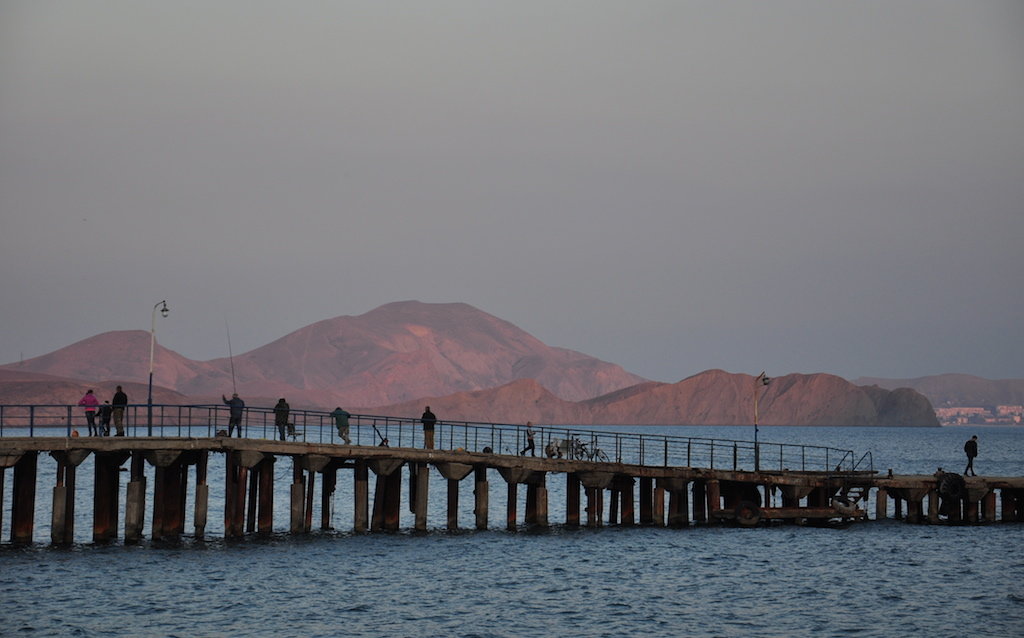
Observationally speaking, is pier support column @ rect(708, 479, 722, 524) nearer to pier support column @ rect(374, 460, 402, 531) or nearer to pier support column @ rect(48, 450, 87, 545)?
pier support column @ rect(374, 460, 402, 531)

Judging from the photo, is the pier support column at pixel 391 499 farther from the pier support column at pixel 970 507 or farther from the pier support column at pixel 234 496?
the pier support column at pixel 970 507

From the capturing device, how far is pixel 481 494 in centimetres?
4797

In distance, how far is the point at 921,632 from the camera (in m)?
32.3

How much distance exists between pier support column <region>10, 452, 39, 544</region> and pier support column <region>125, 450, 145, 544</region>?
10.5 ft

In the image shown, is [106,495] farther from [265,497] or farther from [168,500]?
[265,497]

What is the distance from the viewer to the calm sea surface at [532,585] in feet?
106

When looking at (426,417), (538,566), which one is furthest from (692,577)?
(426,417)

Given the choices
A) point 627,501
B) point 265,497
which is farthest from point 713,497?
point 265,497

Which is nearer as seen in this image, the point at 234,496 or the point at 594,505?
the point at 234,496

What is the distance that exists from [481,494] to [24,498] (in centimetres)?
1683

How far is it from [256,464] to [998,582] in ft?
84.2


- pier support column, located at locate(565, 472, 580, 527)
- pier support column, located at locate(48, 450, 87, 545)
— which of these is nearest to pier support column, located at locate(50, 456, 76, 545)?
pier support column, located at locate(48, 450, 87, 545)

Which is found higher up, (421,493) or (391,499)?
(421,493)

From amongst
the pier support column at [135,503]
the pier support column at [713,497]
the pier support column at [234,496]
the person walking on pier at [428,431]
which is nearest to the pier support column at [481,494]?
the person walking on pier at [428,431]
